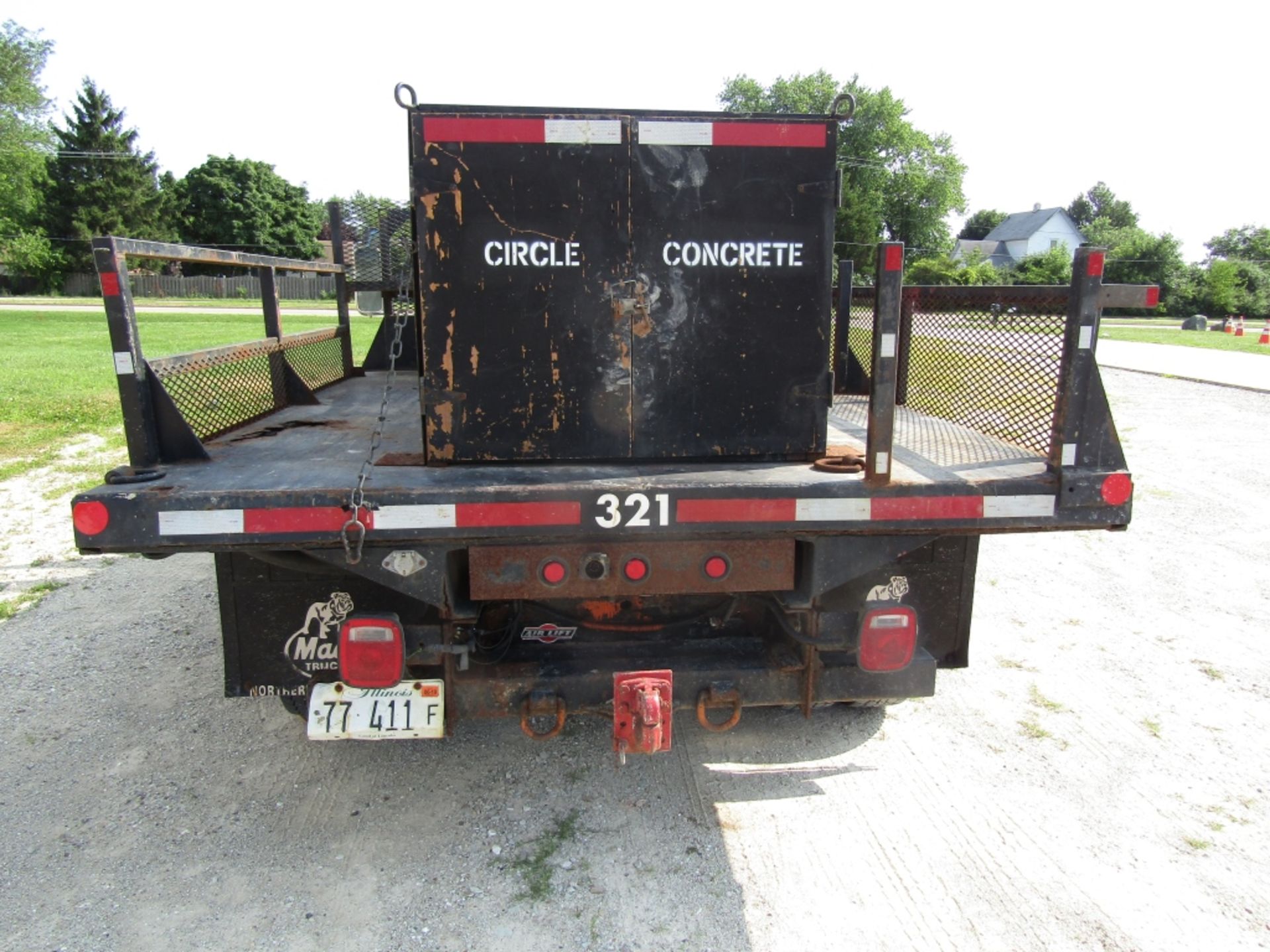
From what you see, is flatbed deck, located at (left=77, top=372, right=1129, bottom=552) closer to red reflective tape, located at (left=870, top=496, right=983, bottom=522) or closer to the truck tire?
red reflective tape, located at (left=870, top=496, right=983, bottom=522)

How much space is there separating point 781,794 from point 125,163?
64.6m

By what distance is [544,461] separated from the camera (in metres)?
2.93

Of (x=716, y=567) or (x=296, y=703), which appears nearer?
(x=716, y=567)

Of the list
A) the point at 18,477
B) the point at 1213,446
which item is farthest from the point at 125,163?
the point at 1213,446

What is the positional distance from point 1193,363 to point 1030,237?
258 ft

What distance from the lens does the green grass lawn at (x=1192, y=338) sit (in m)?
26.3

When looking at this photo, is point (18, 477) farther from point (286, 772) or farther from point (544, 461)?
point (544, 461)

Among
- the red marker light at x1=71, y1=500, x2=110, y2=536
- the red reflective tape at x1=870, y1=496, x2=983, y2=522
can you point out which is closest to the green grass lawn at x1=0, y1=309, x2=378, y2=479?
the red marker light at x1=71, y1=500, x2=110, y2=536

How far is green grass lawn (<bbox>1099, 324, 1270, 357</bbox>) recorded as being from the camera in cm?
2634

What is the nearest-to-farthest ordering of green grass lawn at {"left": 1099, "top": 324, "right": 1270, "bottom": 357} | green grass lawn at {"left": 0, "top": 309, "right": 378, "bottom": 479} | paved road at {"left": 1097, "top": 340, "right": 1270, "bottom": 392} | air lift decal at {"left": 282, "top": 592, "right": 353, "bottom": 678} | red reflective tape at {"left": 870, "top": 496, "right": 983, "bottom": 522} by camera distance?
red reflective tape at {"left": 870, "top": 496, "right": 983, "bottom": 522}
air lift decal at {"left": 282, "top": 592, "right": 353, "bottom": 678}
green grass lawn at {"left": 0, "top": 309, "right": 378, "bottom": 479}
paved road at {"left": 1097, "top": 340, "right": 1270, "bottom": 392}
green grass lawn at {"left": 1099, "top": 324, "right": 1270, "bottom": 357}

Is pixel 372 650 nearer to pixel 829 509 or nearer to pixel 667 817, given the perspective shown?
pixel 667 817

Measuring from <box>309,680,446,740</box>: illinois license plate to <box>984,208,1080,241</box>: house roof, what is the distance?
3945 inches

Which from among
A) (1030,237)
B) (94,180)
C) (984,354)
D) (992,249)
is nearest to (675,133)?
(984,354)

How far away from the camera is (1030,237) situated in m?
90.2
